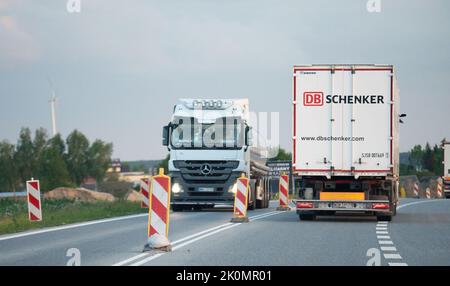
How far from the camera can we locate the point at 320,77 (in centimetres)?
2464

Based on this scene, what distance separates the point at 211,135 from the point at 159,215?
667 inches

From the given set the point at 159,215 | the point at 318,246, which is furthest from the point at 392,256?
the point at 159,215

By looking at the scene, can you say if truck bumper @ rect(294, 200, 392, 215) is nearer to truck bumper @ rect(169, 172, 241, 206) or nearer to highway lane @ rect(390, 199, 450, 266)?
highway lane @ rect(390, 199, 450, 266)

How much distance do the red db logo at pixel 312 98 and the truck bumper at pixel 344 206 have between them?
8.51ft

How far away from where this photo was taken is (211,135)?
32.0 metres

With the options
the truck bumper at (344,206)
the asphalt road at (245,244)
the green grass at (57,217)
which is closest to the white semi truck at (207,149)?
the green grass at (57,217)

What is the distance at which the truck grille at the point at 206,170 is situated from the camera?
3203cm

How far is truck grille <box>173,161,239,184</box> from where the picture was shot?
32031mm

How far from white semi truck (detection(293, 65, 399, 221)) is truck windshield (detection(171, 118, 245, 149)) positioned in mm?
7311

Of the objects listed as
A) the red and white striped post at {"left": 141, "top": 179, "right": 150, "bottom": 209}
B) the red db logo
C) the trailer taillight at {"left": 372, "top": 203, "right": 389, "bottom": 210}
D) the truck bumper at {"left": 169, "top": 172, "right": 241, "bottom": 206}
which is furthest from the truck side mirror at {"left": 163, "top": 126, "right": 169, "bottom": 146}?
the trailer taillight at {"left": 372, "top": 203, "right": 389, "bottom": 210}

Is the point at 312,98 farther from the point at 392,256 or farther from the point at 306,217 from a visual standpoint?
the point at 392,256
